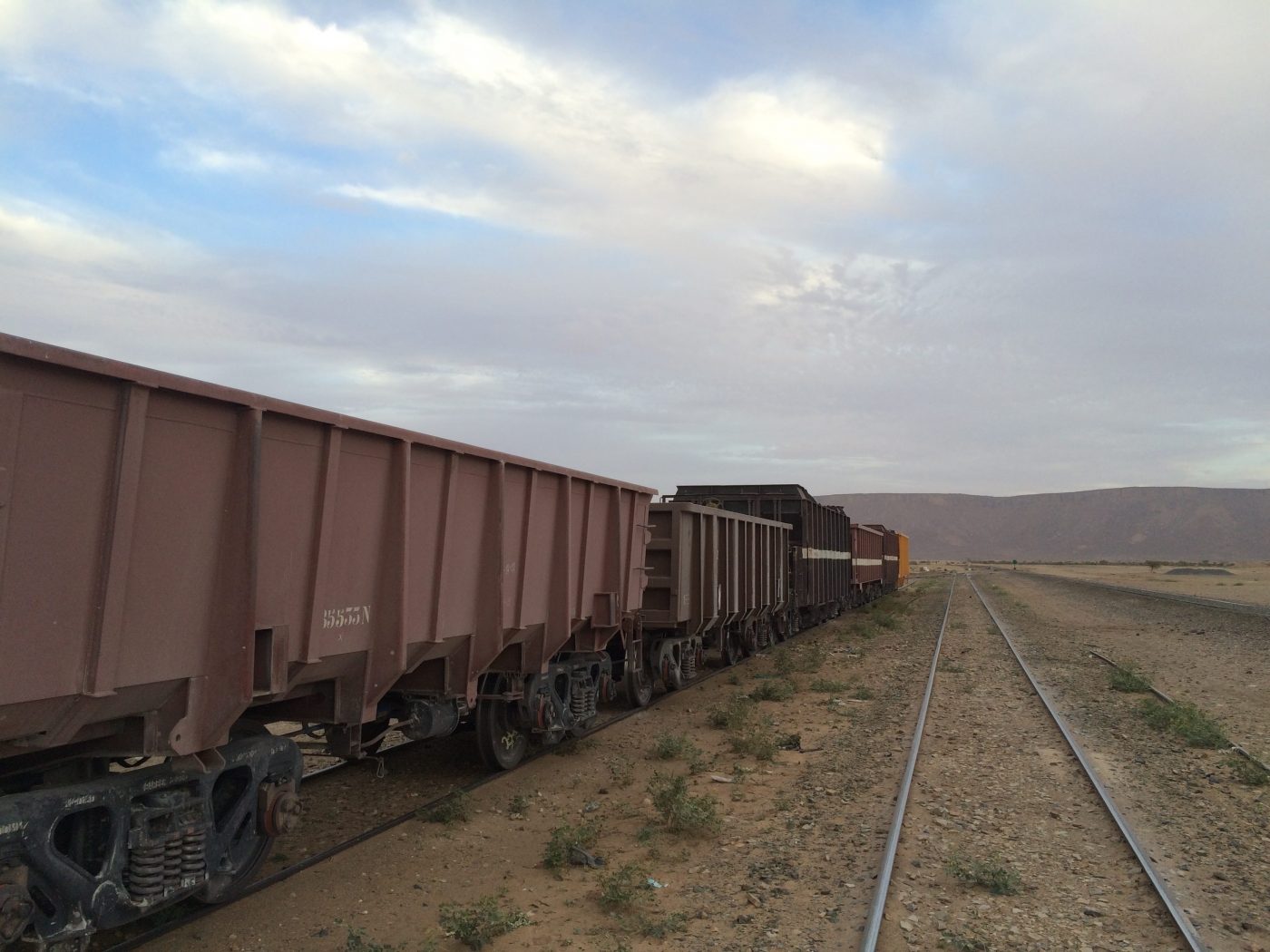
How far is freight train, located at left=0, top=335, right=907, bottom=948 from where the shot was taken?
3.34m

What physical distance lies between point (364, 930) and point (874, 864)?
3503mm

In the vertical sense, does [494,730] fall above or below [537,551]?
below

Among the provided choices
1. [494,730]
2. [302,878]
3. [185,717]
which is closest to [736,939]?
[302,878]

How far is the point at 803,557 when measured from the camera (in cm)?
2025

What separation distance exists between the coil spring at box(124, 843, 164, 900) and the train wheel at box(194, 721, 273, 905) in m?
0.45

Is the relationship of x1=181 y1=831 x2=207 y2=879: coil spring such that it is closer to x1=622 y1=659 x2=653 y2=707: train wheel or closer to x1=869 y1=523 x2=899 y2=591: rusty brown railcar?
x1=622 y1=659 x2=653 y2=707: train wheel

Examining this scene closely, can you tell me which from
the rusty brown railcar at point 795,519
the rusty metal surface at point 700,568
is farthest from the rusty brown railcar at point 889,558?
the rusty metal surface at point 700,568

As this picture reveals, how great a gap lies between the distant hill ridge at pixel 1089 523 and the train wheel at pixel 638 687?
157m

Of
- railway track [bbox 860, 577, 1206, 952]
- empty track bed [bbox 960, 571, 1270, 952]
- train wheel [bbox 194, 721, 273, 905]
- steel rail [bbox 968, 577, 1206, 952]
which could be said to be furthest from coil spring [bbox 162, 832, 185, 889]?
empty track bed [bbox 960, 571, 1270, 952]

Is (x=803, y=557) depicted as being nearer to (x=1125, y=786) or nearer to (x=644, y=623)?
(x=644, y=623)

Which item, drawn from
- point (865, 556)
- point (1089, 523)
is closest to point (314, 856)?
point (865, 556)

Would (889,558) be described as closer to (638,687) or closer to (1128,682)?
(1128,682)

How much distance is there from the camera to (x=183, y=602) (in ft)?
12.9

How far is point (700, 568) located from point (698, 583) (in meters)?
0.24
